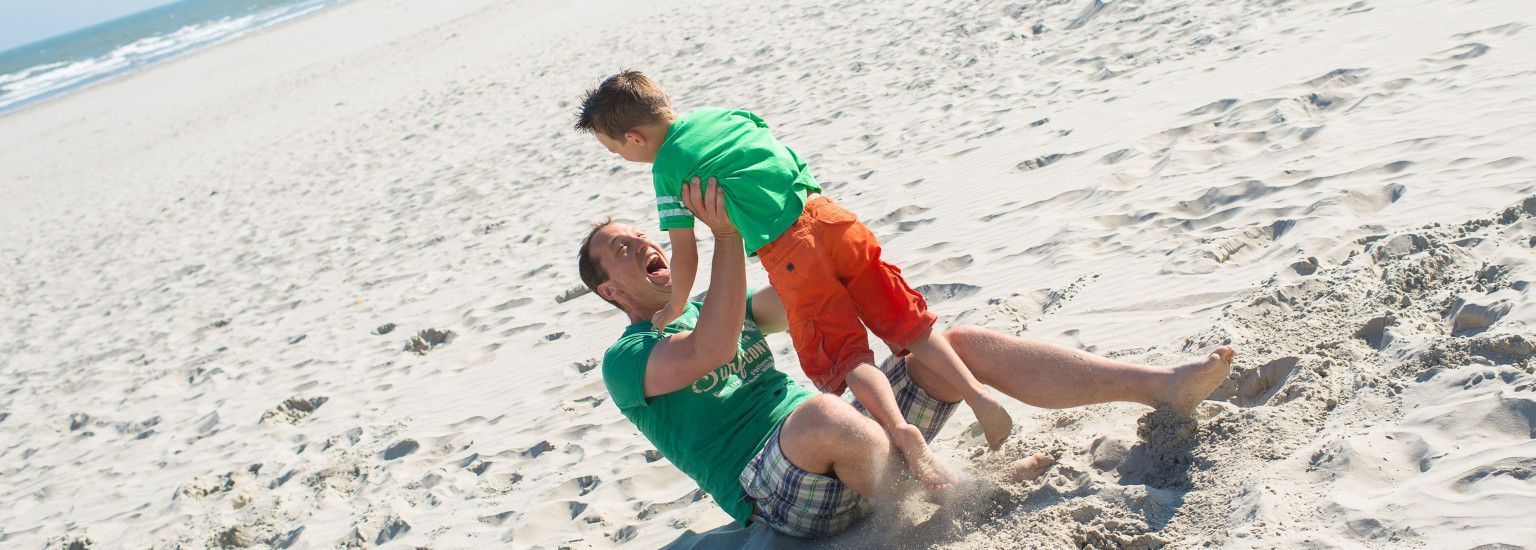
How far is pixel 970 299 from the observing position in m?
4.32

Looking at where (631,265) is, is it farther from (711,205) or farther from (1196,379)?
(1196,379)

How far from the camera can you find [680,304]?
304 cm

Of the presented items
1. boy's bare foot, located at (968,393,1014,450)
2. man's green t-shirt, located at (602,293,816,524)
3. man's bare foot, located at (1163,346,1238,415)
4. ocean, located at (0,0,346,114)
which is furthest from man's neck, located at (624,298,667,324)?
ocean, located at (0,0,346,114)

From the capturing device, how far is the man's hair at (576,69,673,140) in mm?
3240

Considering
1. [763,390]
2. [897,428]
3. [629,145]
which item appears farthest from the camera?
[629,145]

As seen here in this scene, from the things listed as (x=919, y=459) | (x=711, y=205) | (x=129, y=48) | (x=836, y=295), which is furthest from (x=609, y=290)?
(x=129, y=48)

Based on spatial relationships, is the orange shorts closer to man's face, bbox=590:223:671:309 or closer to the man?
the man

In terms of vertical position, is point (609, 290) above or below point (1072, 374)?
above

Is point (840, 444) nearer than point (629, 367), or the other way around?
point (840, 444)

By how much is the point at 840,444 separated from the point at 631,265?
791 mm

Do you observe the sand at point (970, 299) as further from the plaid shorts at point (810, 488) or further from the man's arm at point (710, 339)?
the man's arm at point (710, 339)

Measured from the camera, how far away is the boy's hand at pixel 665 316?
300cm

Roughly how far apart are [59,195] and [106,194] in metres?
1.61

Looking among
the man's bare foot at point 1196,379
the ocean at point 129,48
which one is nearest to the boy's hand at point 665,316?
the man's bare foot at point 1196,379
